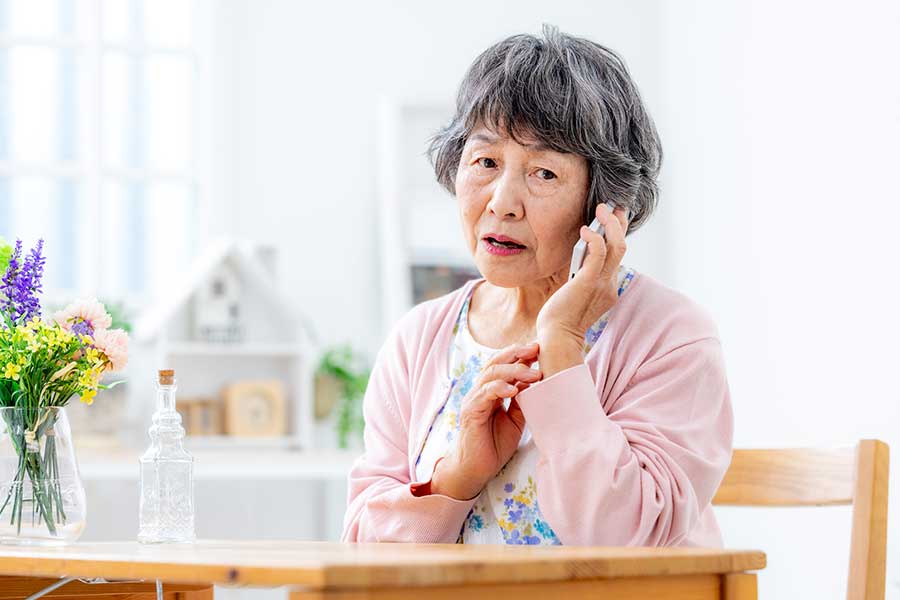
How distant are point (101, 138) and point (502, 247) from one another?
2.85 meters

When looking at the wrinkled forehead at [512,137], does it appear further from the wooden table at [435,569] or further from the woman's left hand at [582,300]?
the wooden table at [435,569]

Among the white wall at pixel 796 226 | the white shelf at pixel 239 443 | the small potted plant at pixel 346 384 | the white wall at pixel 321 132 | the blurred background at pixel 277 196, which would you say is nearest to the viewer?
the white wall at pixel 796 226

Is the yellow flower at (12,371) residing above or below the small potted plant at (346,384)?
above

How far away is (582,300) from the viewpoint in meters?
1.36

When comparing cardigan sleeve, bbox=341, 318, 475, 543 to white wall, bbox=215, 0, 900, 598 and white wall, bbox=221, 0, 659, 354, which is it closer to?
white wall, bbox=215, 0, 900, 598

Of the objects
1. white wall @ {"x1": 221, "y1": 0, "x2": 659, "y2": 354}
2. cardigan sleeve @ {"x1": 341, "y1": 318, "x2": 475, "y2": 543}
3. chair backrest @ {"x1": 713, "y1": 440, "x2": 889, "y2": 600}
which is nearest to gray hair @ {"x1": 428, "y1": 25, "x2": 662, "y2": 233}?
cardigan sleeve @ {"x1": 341, "y1": 318, "x2": 475, "y2": 543}

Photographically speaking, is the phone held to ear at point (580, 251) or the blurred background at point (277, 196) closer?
the phone held to ear at point (580, 251)

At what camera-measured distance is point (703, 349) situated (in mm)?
1357

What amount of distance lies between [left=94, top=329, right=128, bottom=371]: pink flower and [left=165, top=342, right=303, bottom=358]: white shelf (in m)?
2.27

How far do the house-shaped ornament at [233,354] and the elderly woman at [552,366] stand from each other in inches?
86.1

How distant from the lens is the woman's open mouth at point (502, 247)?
4.76 feet

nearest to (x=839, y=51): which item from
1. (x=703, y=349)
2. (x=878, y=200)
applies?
(x=878, y=200)

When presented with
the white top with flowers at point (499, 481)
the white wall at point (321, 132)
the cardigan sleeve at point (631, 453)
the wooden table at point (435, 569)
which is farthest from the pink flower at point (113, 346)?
the white wall at point (321, 132)

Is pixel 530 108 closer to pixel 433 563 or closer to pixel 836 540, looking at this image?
pixel 433 563
